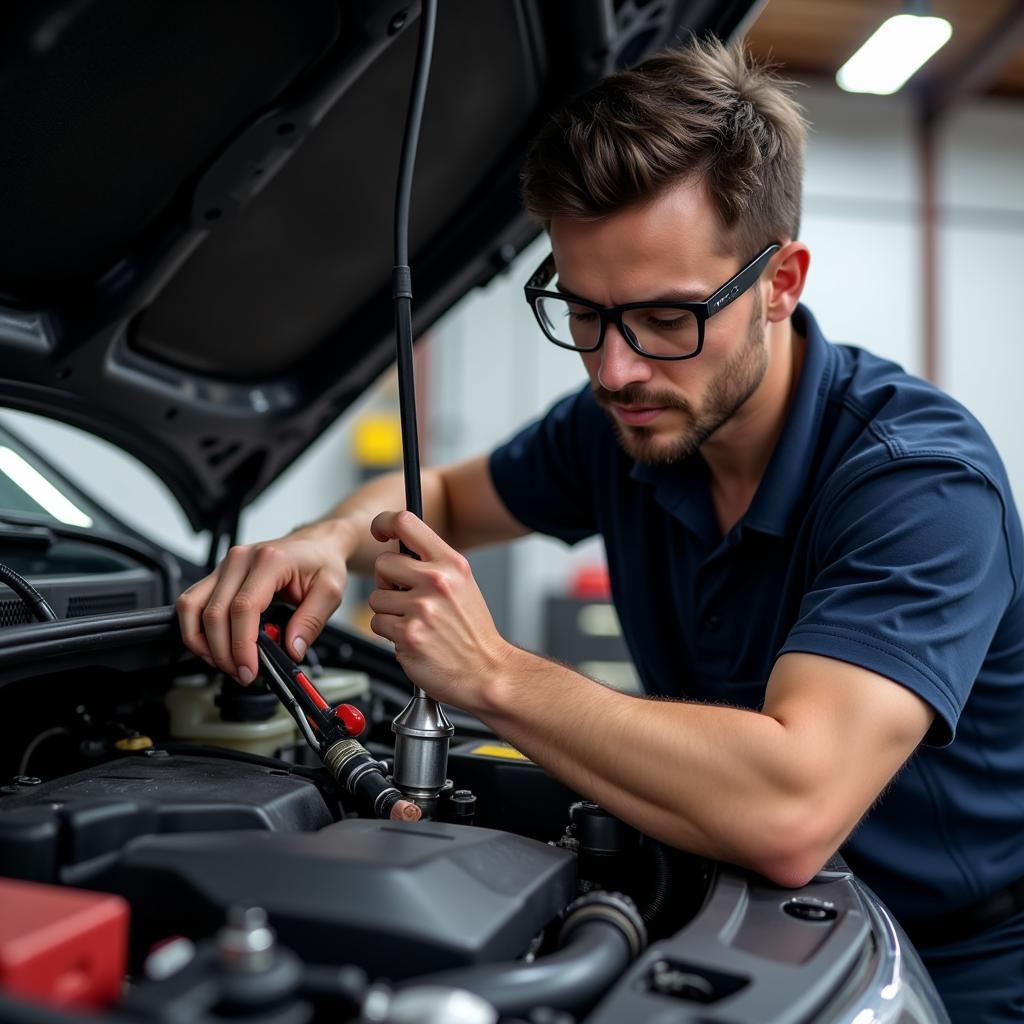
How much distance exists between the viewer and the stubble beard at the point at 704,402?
3.81 feet

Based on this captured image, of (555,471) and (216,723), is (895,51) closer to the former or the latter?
(555,471)

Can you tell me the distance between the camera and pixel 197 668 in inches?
45.9

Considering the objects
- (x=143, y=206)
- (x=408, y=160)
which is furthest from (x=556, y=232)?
(x=143, y=206)

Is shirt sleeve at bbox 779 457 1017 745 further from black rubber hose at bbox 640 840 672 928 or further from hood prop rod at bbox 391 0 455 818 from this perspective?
hood prop rod at bbox 391 0 455 818

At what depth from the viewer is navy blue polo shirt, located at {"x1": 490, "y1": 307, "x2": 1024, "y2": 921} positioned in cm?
92

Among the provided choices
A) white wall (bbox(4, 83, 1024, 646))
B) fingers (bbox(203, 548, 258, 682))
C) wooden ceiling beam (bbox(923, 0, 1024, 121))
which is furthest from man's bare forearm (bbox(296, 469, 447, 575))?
wooden ceiling beam (bbox(923, 0, 1024, 121))

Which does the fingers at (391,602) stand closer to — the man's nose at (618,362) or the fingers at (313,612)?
the fingers at (313,612)

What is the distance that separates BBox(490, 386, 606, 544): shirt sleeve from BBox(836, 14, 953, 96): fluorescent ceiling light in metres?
2.01

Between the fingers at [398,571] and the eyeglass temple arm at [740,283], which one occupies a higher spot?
the eyeglass temple arm at [740,283]

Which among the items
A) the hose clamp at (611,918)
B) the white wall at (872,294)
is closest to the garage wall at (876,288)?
the white wall at (872,294)

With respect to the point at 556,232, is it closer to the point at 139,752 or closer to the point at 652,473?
the point at 652,473

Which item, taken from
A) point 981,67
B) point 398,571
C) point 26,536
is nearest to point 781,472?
point 398,571

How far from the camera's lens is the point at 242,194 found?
112cm

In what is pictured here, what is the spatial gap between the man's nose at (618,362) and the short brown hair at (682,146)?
0.45 ft
